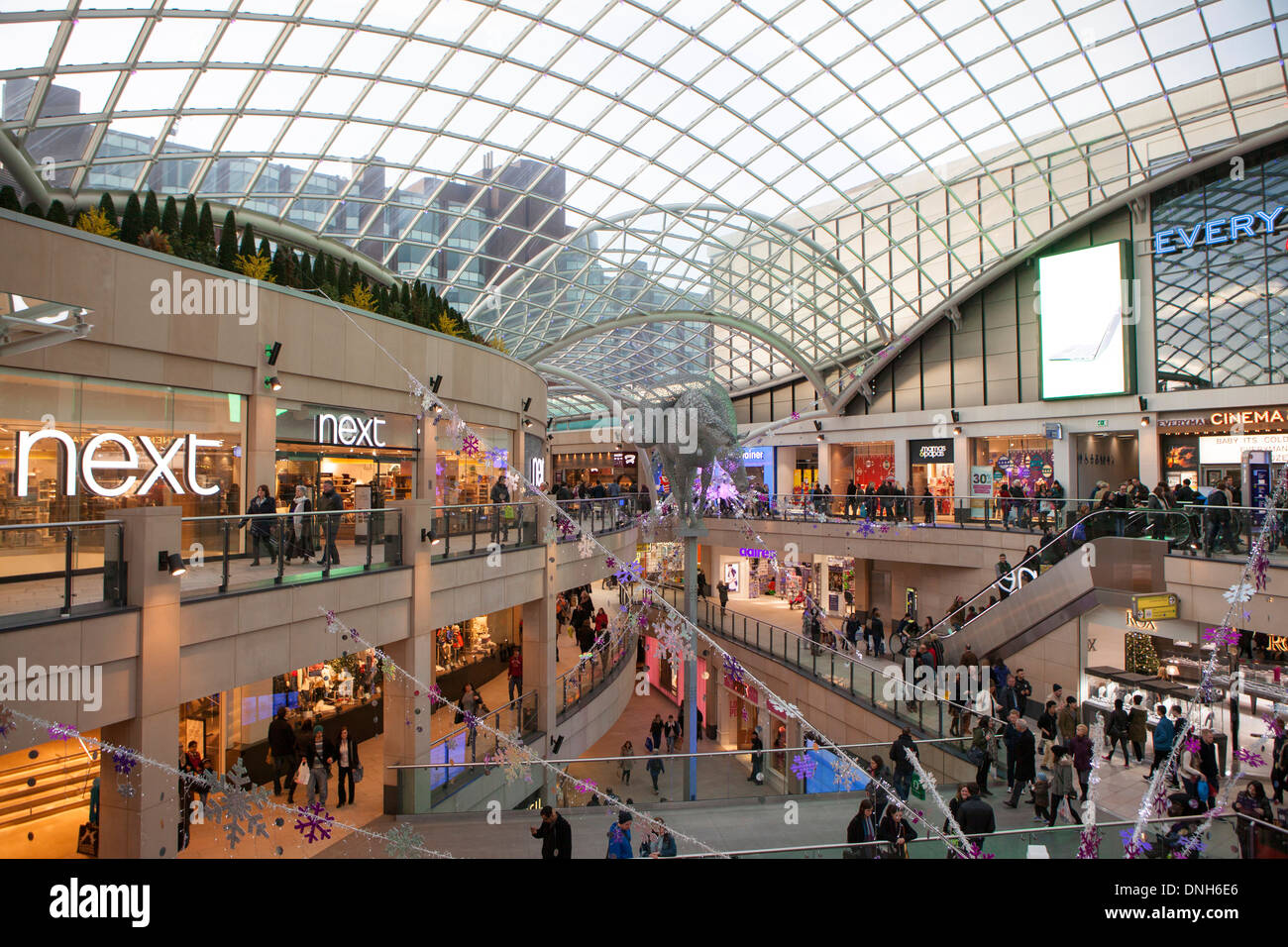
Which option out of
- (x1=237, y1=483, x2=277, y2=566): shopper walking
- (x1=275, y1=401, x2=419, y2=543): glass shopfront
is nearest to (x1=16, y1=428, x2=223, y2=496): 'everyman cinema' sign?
(x1=275, y1=401, x2=419, y2=543): glass shopfront

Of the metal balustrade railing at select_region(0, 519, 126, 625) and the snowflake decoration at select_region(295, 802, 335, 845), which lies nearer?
the metal balustrade railing at select_region(0, 519, 126, 625)

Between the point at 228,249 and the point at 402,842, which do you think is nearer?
the point at 402,842

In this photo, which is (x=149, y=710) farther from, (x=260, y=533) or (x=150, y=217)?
(x=150, y=217)

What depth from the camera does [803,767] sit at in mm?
12594

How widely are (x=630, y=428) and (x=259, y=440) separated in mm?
7559

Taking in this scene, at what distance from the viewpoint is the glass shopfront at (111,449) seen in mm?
9812

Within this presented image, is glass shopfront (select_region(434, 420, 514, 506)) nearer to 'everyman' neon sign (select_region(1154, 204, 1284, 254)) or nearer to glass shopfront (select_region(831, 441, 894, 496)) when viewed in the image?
glass shopfront (select_region(831, 441, 894, 496))

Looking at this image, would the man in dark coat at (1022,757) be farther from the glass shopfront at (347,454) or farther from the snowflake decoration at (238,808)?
the glass shopfront at (347,454)

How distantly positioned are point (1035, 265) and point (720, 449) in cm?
2435

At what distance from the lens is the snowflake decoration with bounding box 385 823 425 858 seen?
10.4 metres

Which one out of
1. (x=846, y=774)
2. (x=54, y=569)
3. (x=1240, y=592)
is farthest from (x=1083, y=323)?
(x=54, y=569)

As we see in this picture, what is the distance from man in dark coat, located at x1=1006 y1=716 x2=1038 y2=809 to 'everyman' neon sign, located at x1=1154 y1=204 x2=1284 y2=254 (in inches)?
954

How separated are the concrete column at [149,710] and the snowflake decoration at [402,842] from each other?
123 inches

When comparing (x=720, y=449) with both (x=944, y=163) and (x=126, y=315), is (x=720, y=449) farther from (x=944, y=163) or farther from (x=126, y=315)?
(x=944, y=163)
